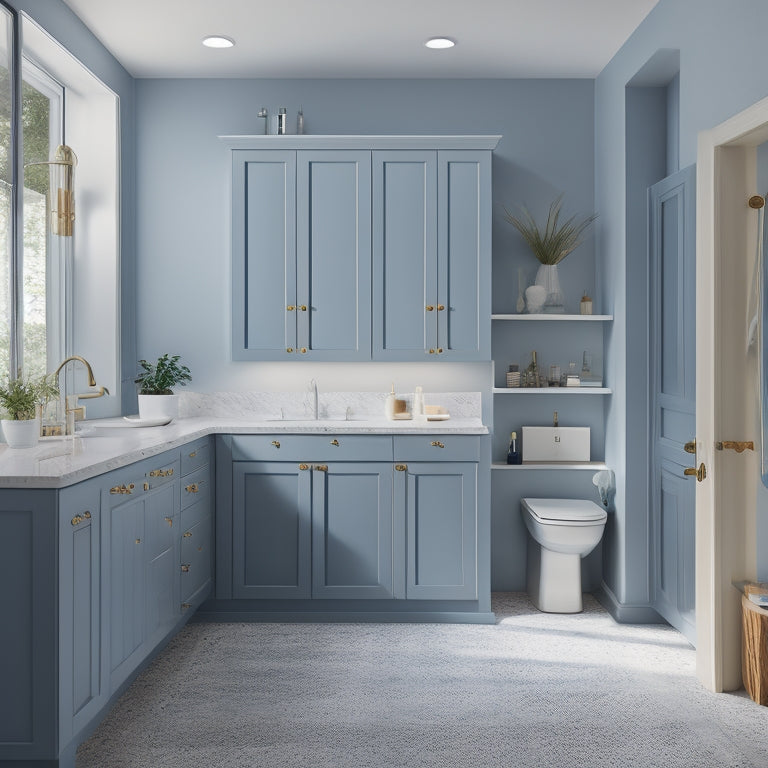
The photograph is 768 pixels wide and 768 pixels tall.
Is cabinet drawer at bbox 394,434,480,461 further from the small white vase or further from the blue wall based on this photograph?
the small white vase

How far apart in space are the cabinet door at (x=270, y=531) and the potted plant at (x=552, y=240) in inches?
64.6

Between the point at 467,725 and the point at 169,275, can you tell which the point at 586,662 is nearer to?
the point at 467,725

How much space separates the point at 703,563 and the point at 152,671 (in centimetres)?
217

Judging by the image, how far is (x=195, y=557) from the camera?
3379 mm

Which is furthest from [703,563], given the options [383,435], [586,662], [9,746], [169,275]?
[169,275]

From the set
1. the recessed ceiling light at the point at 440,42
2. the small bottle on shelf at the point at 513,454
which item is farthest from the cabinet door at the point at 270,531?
the recessed ceiling light at the point at 440,42

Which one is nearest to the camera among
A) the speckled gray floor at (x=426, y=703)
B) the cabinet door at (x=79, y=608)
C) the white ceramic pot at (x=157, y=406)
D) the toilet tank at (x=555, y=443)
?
the cabinet door at (x=79, y=608)

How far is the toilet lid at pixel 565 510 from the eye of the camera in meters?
3.67

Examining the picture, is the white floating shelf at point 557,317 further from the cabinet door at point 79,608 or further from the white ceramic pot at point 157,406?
the cabinet door at point 79,608

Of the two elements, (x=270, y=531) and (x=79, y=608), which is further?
(x=270, y=531)

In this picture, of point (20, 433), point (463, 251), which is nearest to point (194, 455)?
point (20, 433)

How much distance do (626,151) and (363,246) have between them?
53.5 inches

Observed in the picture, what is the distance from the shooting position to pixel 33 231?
11.1ft

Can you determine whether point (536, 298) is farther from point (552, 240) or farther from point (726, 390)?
point (726, 390)
